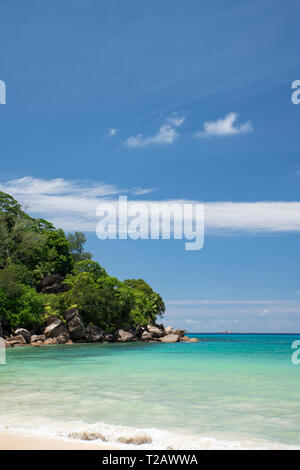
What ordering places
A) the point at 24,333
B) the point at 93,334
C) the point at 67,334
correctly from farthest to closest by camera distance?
the point at 93,334 < the point at 67,334 < the point at 24,333

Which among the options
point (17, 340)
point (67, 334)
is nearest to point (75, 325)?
point (67, 334)

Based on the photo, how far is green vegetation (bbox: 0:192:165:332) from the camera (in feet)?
120

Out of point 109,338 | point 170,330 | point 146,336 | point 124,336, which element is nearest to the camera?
point 109,338

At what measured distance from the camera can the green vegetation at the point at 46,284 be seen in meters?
36.5

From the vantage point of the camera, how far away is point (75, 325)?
132 ft

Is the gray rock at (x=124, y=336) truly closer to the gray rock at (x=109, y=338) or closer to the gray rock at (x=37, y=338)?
the gray rock at (x=109, y=338)

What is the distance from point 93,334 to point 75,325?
108 inches

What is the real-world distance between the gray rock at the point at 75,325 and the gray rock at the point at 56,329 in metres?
0.67

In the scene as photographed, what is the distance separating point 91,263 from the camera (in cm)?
5203

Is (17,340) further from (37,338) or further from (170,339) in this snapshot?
(170,339)

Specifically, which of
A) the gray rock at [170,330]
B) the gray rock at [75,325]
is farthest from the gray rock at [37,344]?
the gray rock at [170,330]
